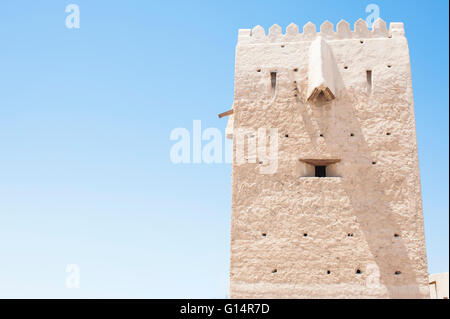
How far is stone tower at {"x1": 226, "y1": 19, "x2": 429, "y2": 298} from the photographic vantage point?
9.36m

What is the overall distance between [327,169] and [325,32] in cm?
325

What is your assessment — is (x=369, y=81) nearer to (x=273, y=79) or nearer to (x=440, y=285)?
(x=273, y=79)

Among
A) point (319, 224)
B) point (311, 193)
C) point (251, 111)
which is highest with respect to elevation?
point (251, 111)

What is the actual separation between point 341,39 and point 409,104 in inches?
84.4

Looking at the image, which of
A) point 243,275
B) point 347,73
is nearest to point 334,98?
point 347,73

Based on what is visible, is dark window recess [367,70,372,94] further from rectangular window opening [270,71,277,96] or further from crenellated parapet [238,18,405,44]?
rectangular window opening [270,71,277,96]

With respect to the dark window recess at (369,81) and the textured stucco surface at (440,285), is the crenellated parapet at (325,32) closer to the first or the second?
the dark window recess at (369,81)

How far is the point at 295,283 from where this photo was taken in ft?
30.6

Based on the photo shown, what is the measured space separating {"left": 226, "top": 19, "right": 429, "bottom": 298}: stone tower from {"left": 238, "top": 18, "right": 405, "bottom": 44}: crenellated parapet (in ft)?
0.08

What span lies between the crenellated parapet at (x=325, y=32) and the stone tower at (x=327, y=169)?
0.9 inches

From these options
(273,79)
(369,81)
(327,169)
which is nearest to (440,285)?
(327,169)

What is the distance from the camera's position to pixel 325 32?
1096cm

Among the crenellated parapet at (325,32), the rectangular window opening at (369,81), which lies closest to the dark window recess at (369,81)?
the rectangular window opening at (369,81)
